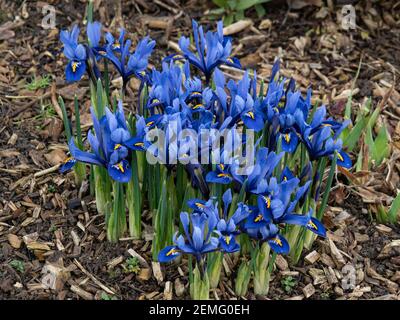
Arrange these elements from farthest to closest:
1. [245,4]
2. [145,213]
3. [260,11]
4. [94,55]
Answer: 1. [260,11]
2. [245,4]
3. [145,213]
4. [94,55]

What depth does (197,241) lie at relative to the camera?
11.6ft

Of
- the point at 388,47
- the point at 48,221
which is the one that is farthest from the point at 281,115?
the point at 388,47

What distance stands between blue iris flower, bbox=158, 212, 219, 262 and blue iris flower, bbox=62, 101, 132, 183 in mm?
433

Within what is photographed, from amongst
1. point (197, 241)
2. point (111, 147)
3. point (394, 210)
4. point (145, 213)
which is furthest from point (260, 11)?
point (197, 241)

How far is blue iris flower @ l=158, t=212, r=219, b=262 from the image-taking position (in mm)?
3523

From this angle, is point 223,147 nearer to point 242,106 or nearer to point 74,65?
point 242,106

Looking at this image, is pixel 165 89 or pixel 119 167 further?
pixel 165 89

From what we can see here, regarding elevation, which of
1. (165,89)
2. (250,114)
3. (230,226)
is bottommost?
(230,226)

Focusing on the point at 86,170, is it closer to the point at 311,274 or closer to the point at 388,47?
the point at 311,274

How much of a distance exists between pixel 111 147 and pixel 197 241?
706 millimetres

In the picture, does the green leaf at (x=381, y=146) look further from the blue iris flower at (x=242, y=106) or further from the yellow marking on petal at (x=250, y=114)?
the yellow marking on petal at (x=250, y=114)

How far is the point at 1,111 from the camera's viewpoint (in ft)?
16.8

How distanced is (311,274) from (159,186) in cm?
106

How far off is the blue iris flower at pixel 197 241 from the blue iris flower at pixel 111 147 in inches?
17.1
